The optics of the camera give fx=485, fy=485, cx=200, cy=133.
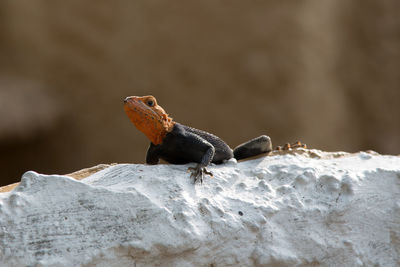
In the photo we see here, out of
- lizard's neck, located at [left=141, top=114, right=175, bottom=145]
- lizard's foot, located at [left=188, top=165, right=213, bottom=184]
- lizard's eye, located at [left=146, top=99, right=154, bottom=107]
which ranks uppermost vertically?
lizard's eye, located at [left=146, top=99, right=154, bottom=107]

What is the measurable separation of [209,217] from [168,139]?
0.64m

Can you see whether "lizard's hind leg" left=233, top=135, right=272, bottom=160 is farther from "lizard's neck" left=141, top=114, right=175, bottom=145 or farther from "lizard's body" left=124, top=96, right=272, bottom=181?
"lizard's neck" left=141, top=114, right=175, bottom=145

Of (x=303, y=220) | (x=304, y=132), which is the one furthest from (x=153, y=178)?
(x=304, y=132)

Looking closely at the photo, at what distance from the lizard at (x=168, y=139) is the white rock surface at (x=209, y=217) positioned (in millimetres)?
137

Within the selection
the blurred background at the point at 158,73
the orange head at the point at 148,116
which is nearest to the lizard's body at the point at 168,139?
the orange head at the point at 148,116

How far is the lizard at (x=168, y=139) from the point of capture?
2.32m

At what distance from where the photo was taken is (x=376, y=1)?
21.1 ft

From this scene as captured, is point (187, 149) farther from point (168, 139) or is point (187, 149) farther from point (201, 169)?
point (201, 169)

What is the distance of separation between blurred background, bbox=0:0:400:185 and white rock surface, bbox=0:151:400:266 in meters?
3.59

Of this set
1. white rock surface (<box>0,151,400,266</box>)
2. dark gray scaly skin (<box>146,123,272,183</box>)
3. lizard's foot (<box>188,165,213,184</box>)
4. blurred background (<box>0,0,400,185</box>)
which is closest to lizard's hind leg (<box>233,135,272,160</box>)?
dark gray scaly skin (<box>146,123,272,183</box>)

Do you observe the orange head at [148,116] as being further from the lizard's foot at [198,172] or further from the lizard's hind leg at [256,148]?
the lizard's hind leg at [256,148]

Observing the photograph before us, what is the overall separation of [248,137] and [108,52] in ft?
6.44

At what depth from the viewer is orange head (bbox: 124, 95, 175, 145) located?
230 centimetres

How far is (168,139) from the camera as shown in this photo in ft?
7.97
